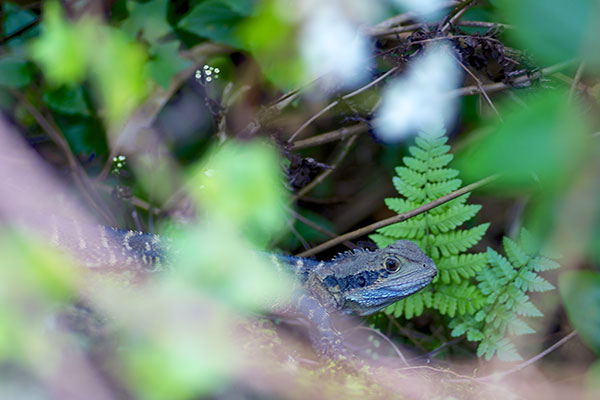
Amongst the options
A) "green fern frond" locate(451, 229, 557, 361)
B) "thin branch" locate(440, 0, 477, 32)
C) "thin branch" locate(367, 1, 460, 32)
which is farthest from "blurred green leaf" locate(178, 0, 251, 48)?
"green fern frond" locate(451, 229, 557, 361)

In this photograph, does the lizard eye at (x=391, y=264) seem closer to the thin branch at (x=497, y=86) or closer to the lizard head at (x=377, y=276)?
the lizard head at (x=377, y=276)

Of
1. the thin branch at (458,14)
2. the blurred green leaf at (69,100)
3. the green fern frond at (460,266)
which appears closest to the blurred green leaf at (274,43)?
the thin branch at (458,14)

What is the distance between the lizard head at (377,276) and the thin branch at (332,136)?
Result: 0.96m

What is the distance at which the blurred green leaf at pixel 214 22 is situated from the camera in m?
4.14

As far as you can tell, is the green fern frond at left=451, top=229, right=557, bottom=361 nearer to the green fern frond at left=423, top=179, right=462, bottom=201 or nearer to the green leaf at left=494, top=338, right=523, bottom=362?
the green leaf at left=494, top=338, right=523, bottom=362

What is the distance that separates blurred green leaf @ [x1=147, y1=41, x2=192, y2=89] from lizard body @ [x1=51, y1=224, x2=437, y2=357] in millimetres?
1219

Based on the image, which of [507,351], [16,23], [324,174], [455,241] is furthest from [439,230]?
[16,23]

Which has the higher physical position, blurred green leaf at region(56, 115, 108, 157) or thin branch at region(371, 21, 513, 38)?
thin branch at region(371, 21, 513, 38)

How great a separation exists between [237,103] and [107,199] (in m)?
1.32

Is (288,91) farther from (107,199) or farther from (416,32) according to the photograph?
(107,199)

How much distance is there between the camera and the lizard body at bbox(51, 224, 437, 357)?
3.41m

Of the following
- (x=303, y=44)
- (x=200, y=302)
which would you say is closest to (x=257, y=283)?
(x=200, y=302)

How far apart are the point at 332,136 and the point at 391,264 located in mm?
1239

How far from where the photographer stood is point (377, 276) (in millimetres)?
3506
